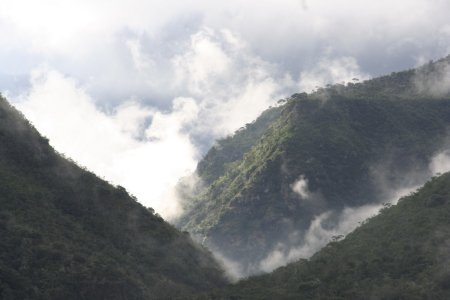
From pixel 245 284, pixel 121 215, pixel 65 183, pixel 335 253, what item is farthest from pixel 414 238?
pixel 65 183

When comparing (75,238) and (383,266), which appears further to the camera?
(383,266)

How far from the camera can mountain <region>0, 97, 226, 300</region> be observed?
3915 inches

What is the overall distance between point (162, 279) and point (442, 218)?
193 feet

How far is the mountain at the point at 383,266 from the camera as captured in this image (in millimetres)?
106988

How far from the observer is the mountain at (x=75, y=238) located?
99438mm

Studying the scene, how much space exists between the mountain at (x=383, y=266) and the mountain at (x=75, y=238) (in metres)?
13.7

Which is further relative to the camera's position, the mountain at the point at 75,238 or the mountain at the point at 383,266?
the mountain at the point at 383,266

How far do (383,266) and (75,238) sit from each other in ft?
189

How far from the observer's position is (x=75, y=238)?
113m

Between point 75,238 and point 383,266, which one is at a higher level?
point 383,266

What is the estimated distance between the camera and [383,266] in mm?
119938

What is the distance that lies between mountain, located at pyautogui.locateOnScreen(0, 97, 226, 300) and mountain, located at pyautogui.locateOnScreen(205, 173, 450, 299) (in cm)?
1367

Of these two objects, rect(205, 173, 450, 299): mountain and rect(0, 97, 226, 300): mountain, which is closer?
rect(0, 97, 226, 300): mountain

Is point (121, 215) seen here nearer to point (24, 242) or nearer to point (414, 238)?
point (24, 242)
